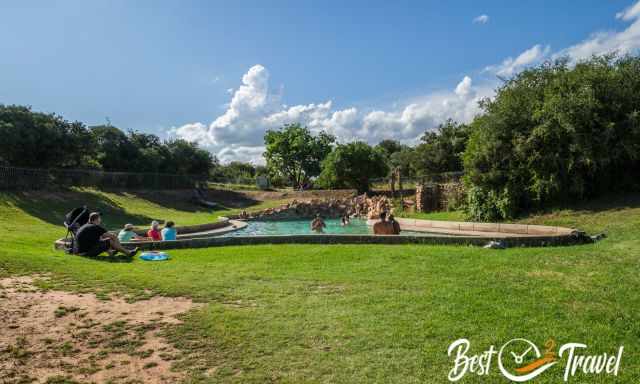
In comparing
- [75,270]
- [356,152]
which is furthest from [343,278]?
[356,152]

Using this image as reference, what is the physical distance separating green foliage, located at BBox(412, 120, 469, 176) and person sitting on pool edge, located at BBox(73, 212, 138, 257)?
1511 inches

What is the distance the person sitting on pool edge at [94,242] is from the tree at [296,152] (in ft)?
154

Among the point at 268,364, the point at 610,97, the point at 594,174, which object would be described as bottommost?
the point at 268,364

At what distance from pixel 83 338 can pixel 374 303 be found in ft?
12.4

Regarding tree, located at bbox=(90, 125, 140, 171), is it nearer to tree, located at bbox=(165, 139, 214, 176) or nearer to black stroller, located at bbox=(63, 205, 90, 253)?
tree, located at bbox=(165, 139, 214, 176)

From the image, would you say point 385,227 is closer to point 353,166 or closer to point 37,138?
point 37,138

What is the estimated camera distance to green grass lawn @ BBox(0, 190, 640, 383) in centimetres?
427

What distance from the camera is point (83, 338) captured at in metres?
4.91

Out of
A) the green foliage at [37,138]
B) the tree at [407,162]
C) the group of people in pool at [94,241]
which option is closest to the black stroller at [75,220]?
the group of people in pool at [94,241]

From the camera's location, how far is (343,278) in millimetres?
7848

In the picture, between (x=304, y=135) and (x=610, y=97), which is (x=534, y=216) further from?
(x=304, y=135)

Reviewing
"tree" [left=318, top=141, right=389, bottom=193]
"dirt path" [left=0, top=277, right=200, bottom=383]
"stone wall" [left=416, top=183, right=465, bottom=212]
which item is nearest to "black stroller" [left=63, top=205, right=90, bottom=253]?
"dirt path" [left=0, top=277, right=200, bottom=383]

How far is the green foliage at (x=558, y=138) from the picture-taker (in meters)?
17.9

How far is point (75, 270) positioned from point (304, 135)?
Answer: 170 feet
